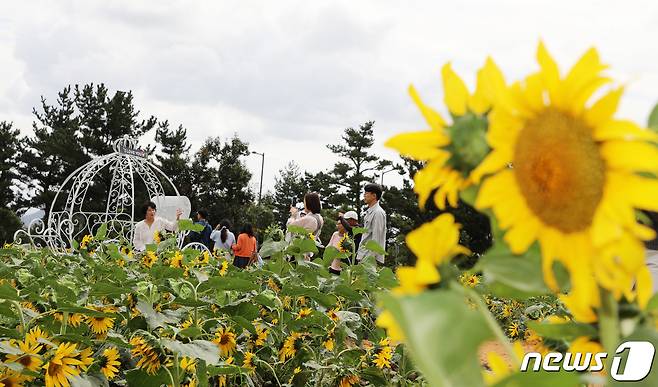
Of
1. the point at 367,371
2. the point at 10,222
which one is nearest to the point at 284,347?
the point at 367,371

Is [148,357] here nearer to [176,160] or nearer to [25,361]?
[25,361]

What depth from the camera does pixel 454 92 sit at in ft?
0.84

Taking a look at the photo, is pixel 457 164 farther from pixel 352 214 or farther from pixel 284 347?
pixel 352 214

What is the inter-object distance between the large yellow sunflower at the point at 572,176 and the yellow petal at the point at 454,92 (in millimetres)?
17

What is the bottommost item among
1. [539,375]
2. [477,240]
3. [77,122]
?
[477,240]

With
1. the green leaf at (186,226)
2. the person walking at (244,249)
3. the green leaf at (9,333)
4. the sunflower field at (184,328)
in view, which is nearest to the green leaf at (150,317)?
the sunflower field at (184,328)

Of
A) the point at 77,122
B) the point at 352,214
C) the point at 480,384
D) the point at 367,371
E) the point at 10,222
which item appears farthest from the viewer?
the point at 77,122

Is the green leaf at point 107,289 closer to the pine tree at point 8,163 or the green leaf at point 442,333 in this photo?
the green leaf at point 442,333

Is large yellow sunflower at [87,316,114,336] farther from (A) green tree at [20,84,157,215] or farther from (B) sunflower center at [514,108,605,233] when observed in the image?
(A) green tree at [20,84,157,215]

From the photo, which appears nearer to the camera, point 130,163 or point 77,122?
point 130,163

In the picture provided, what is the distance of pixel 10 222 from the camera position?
1584cm

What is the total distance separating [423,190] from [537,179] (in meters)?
0.05

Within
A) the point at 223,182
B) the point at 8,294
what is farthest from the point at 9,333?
the point at 223,182

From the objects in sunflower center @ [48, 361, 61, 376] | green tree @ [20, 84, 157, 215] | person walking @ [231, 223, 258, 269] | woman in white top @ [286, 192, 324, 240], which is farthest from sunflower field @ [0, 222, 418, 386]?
green tree @ [20, 84, 157, 215]
